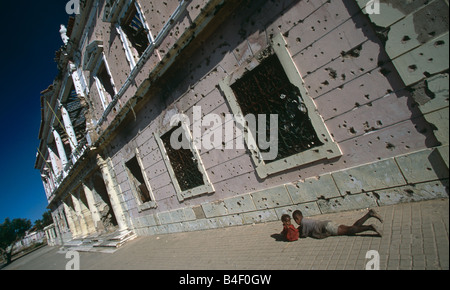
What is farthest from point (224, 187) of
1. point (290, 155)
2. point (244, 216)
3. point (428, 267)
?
point (428, 267)

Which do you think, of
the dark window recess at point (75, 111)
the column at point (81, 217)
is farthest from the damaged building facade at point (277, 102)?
the column at point (81, 217)

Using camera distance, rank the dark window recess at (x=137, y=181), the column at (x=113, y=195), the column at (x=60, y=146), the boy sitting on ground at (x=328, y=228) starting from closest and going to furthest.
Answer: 1. the boy sitting on ground at (x=328, y=228)
2. the dark window recess at (x=137, y=181)
3. the column at (x=113, y=195)
4. the column at (x=60, y=146)

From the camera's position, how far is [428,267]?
174cm

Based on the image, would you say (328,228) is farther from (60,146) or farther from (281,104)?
(60,146)

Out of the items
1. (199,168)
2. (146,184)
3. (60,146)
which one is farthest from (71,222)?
(199,168)

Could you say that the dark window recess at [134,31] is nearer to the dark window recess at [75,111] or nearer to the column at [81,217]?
the dark window recess at [75,111]

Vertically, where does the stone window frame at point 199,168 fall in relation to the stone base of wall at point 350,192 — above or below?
above

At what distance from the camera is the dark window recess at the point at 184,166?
224 inches

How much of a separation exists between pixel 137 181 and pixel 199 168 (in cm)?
392

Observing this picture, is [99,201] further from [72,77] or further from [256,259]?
[256,259]

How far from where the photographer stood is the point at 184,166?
593 centimetres

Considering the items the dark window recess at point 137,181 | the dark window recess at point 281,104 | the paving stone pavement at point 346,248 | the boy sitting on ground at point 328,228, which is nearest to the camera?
the paving stone pavement at point 346,248

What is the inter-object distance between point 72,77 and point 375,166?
1274 cm

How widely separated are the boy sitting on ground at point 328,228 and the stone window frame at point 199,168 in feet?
8.71
